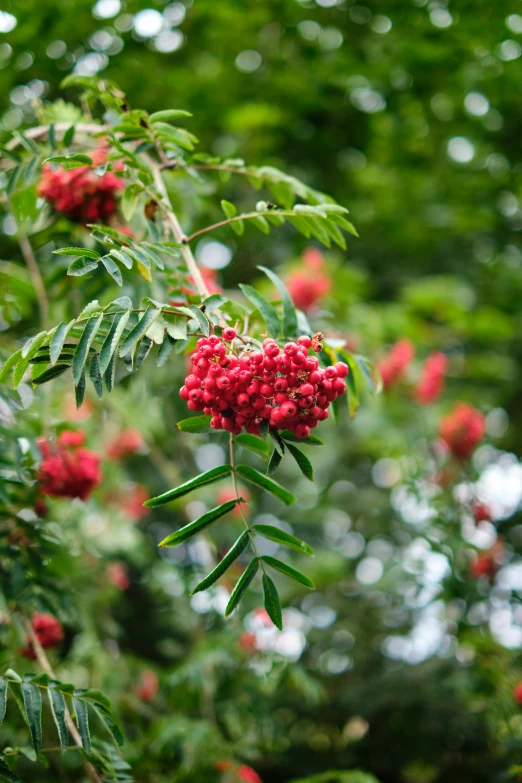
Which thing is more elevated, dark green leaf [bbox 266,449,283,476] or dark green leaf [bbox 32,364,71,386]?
dark green leaf [bbox 32,364,71,386]

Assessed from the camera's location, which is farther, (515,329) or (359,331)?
(515,329)

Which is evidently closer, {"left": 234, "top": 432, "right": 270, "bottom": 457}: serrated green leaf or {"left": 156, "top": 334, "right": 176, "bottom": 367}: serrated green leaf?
{"left": 156, "top": 334, "right": 176, "bottom": 367}: serrated green leaf

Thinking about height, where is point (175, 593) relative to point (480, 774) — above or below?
above

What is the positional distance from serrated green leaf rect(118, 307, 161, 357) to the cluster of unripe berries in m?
0.12

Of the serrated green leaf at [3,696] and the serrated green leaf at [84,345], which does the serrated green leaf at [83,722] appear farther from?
the serrated green leaf at [84,345]

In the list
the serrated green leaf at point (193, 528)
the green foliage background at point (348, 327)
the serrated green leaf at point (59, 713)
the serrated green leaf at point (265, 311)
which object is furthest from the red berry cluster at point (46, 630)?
the serrated green leaf at point (265, 311)

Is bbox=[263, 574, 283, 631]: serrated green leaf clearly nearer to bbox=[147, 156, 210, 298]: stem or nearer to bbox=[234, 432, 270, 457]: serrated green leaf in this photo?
bbox=[234, 432, 270, 457]: serrated green leaf

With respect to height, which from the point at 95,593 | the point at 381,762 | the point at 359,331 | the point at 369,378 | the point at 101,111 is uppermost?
the point at 101,111

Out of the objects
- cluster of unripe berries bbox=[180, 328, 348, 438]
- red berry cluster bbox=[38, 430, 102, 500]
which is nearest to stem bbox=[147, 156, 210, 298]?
cluster of unripe berries bbox=[180, 328, 348, 438]

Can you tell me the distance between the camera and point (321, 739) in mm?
4645

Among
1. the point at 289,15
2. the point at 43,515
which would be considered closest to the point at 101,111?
the point at 289,15

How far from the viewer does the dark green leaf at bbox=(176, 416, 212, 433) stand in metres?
1.43

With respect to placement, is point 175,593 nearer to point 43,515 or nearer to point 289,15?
point 43,515

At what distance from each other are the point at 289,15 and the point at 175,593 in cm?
387
